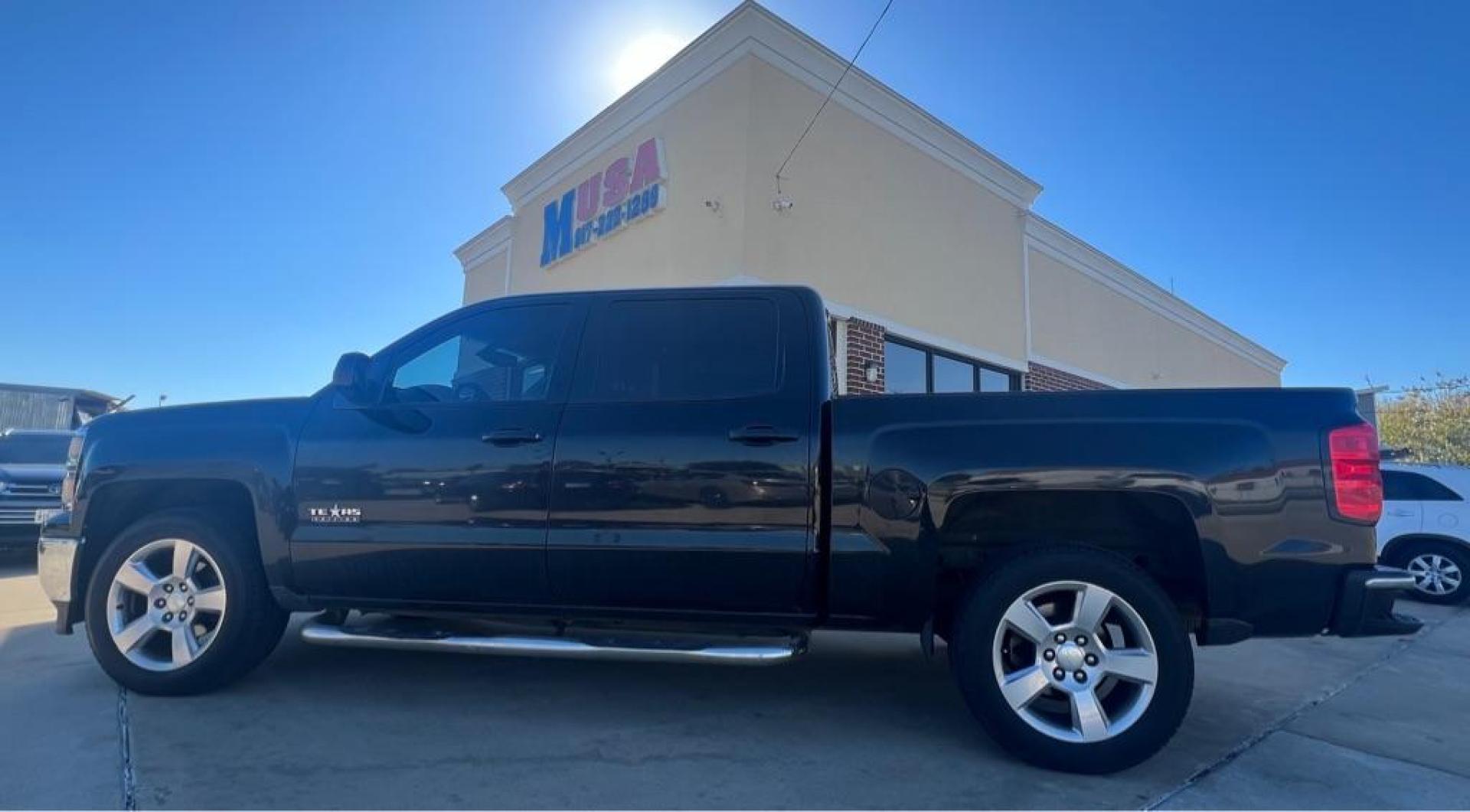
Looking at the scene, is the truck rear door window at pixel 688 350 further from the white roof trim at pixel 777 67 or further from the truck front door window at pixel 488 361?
the white roof trim at pixel 777 67

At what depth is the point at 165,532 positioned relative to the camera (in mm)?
3611

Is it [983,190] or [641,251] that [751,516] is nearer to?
[641,251]

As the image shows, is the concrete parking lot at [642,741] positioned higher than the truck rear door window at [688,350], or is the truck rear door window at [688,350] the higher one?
the truck rear door window at [688,350]

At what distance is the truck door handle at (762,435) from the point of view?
3164 mm

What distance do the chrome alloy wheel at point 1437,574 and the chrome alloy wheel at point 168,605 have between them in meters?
11.1

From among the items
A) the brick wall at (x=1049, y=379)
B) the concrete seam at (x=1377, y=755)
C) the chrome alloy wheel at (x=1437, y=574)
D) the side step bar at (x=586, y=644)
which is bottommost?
the concrete seam at (x=1377, y=755)

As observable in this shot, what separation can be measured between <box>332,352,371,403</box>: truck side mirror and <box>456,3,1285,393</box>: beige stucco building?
456 centimetres

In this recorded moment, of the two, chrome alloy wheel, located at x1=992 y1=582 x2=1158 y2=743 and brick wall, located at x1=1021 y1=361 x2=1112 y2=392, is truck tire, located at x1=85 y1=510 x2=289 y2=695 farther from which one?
brick wall, located at x1=1021 y1=361 x2=1112 y2=392

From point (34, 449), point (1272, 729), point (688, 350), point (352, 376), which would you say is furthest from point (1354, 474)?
point (34, 449)

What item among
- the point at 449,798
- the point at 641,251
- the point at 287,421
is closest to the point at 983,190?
the point at 641,251

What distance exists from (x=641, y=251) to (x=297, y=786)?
22.8 feet

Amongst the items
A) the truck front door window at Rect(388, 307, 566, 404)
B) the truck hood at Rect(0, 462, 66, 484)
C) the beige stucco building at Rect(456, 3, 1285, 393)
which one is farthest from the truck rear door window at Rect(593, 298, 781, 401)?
the truck hood at Rect(0, 462, 66, 484)

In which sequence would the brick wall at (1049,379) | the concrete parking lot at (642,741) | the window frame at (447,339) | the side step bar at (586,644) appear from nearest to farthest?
1. the concrete parking lot at (642,741)
2. the side step bar at (586,644)
3. the window frame at (447,339)
4. the brick wall at (1049,379)

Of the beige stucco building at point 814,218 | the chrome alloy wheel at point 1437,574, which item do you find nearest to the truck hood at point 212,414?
the beige stucco building at point 814,218
